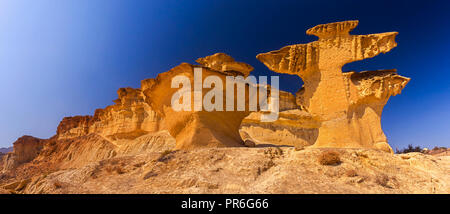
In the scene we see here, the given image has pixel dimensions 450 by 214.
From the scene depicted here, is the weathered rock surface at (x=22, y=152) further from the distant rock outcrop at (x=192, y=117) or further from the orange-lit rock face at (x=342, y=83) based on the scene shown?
the orange-lit rock face at (x=342, y=83)

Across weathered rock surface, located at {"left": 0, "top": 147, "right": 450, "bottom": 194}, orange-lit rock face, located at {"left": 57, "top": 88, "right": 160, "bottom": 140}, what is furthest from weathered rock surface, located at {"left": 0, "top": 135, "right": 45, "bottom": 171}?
weathered rock surface, located at {"left": 0, "top": 147, "right": 450, "bottom": 194}

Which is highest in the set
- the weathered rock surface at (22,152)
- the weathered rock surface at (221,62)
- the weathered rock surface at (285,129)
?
the weathered rock surface at (221,62)

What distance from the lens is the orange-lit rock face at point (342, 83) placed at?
9586 mm

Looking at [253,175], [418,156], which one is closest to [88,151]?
[253,175]

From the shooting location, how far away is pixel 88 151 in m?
29.7

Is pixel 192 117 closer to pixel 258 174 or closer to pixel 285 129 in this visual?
pixel 258 174

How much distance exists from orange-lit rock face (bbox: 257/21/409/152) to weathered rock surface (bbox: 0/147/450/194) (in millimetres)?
3136

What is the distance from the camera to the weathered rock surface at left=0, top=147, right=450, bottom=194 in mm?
5008

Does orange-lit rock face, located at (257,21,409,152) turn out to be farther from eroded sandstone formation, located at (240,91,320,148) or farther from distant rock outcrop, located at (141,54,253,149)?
eroded sandstone formation, located at (240,91,320,148)

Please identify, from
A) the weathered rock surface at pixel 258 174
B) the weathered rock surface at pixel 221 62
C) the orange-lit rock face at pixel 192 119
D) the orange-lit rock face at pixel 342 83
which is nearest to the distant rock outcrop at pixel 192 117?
the orange-lit rock face at pixel 192 119

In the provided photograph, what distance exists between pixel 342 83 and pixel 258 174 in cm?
657

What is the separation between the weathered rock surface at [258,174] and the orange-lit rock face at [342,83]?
10.3 feet
